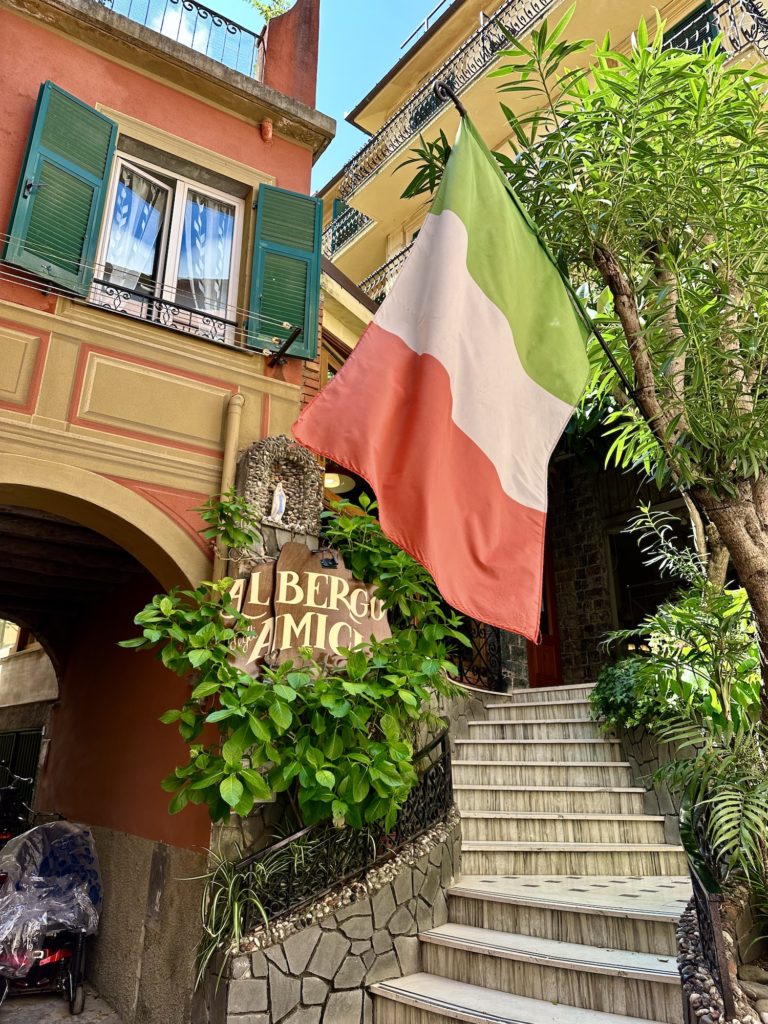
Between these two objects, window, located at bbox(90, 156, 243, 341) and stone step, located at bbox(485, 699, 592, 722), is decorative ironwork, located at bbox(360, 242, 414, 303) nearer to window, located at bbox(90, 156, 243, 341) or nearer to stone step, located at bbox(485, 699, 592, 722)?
window, located at bbox(90, 156, 243, 341)

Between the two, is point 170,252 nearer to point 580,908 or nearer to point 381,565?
point 381,565

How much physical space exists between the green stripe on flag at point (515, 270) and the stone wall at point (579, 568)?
8446 mm

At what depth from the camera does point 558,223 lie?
136 inches

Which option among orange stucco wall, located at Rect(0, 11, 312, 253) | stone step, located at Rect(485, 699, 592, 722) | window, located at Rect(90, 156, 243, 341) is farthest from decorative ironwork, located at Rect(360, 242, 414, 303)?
stone step, located at Rect(485, 699, 592, 722)

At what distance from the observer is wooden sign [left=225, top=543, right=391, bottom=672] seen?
15.1 feet

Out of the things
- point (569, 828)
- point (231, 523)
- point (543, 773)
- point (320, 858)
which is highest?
point (231, 523)

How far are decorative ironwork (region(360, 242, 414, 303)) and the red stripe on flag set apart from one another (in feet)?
26.0

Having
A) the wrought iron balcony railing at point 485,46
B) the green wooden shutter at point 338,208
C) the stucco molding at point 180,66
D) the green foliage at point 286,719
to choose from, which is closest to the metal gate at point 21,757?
the green foliage at point 286,719

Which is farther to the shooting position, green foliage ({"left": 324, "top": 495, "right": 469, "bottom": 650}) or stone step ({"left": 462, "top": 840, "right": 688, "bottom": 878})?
stone step ({"left": 462, "top": 840, "right": 688, "bottom": 878})

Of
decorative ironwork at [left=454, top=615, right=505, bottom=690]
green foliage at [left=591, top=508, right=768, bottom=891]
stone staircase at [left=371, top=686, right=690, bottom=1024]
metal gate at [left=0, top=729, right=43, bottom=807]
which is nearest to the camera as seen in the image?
green foliage at [left=591, top=508, right=768, bottom=891]

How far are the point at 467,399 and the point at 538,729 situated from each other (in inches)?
220

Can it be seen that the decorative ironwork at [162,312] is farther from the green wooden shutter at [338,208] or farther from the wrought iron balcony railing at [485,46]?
the green wooden shutter at [338,208]

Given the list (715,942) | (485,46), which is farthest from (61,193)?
(485,46)

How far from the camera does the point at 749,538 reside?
3057mm
